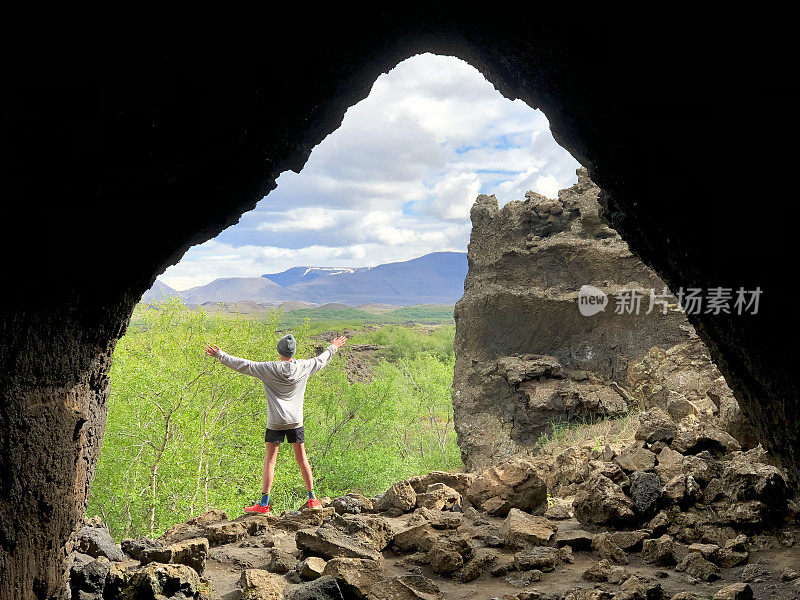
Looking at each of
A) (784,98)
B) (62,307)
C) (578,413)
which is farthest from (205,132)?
(578,413)

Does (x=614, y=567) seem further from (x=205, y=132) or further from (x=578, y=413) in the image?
(x=578, y=413)

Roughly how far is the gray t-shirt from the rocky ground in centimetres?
121

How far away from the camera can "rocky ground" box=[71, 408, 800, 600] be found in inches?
151

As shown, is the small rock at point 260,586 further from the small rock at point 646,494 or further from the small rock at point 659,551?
the small rock at point 646,494

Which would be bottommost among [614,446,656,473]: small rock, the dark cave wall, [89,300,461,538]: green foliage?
[89,300,461,538]: green foliage

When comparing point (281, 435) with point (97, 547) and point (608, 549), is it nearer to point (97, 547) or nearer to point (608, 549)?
point (97, 547)

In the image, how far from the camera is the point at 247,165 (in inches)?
125

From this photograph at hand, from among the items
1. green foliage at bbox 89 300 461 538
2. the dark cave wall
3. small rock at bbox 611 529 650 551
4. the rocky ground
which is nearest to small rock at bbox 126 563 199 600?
the rocky ground

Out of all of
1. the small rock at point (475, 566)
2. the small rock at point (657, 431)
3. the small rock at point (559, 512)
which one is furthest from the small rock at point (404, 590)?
the small rock at point (657, 431)

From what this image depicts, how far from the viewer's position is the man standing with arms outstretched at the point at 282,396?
6496 millimetres

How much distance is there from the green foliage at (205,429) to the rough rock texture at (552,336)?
5.15m

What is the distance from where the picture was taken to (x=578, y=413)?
11.9m

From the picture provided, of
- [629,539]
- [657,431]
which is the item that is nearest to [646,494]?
[629,539]

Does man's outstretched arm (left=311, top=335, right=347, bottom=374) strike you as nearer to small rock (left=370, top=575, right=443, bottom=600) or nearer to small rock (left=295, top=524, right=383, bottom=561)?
small rock (left=295, top=524, right=383, bottom=561)
